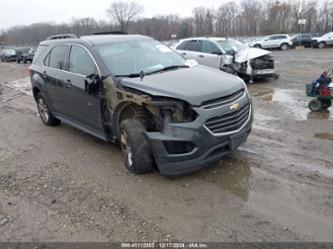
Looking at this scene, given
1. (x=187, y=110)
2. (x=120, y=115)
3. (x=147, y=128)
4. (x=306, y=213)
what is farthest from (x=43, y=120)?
(x=306, y=213)

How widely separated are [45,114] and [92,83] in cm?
282

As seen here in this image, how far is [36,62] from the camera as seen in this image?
703 cm

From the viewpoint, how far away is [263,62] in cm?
1232

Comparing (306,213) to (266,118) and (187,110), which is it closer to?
(187,110)

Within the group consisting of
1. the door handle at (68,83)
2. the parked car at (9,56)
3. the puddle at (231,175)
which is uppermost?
the door handle at (68,83)

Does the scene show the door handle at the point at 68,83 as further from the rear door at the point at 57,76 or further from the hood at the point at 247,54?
the hood at the point at 247,54

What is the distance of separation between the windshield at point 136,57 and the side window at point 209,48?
272 inches

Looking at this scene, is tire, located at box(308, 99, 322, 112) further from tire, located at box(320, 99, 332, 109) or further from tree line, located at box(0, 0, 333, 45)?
tree line, located at box(0, 0, 333, 45)

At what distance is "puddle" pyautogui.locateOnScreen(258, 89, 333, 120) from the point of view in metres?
7.27

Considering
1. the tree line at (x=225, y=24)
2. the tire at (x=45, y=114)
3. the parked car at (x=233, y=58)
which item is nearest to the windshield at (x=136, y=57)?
the tire at (x=45, y=114)

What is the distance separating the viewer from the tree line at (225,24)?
67.9 metres

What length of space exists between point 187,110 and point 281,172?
160 centimetres

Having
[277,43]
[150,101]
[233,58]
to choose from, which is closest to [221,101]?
[150,101]

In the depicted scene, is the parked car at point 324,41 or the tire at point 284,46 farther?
the tire at point 284,46
